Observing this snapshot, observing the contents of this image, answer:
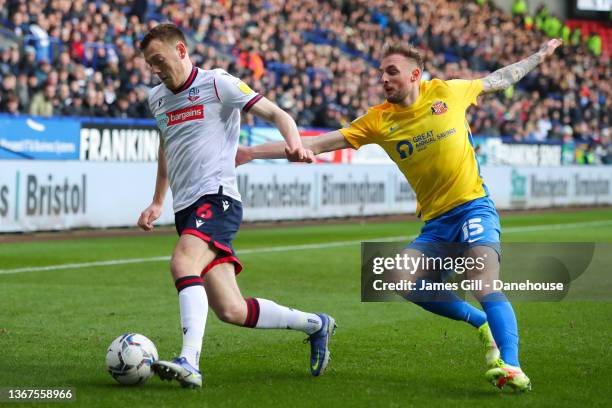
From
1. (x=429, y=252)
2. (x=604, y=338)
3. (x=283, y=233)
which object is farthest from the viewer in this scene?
(x=283, y=233)

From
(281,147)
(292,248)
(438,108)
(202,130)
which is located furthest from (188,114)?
(292,248)

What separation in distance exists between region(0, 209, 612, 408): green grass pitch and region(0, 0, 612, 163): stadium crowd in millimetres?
8217

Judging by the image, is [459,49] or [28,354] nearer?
[28,354]

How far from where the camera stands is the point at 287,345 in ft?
29.8

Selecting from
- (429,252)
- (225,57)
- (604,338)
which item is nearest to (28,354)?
(429,252)

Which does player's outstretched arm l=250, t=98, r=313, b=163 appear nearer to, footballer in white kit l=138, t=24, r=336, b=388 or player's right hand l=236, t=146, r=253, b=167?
footballer in white kit l=138, t=24, r=336, b=388

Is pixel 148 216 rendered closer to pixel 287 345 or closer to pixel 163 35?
pixel 163 35

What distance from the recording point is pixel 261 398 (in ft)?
22.2

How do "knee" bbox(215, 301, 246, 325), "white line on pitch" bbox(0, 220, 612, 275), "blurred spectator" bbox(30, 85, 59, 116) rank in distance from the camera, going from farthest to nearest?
"blurred spectator" bbox(30, 85, 59, 116) → "white line on pitch" bbox(0, 220, 612, 275) → "knee" bbox(215, 301, 246, 325)

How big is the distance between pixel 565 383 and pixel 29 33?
18.9m

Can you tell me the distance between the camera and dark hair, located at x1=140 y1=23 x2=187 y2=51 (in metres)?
7.07

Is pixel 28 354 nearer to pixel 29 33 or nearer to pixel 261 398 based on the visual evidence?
pixel 261 398

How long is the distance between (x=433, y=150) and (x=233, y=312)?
1779 millimetres

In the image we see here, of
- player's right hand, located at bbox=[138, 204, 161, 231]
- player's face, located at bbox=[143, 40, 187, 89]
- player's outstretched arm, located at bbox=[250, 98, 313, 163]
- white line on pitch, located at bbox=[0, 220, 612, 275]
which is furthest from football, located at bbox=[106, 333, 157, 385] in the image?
white line on pitch, located at bbox=[0, 220, 612, 275]
